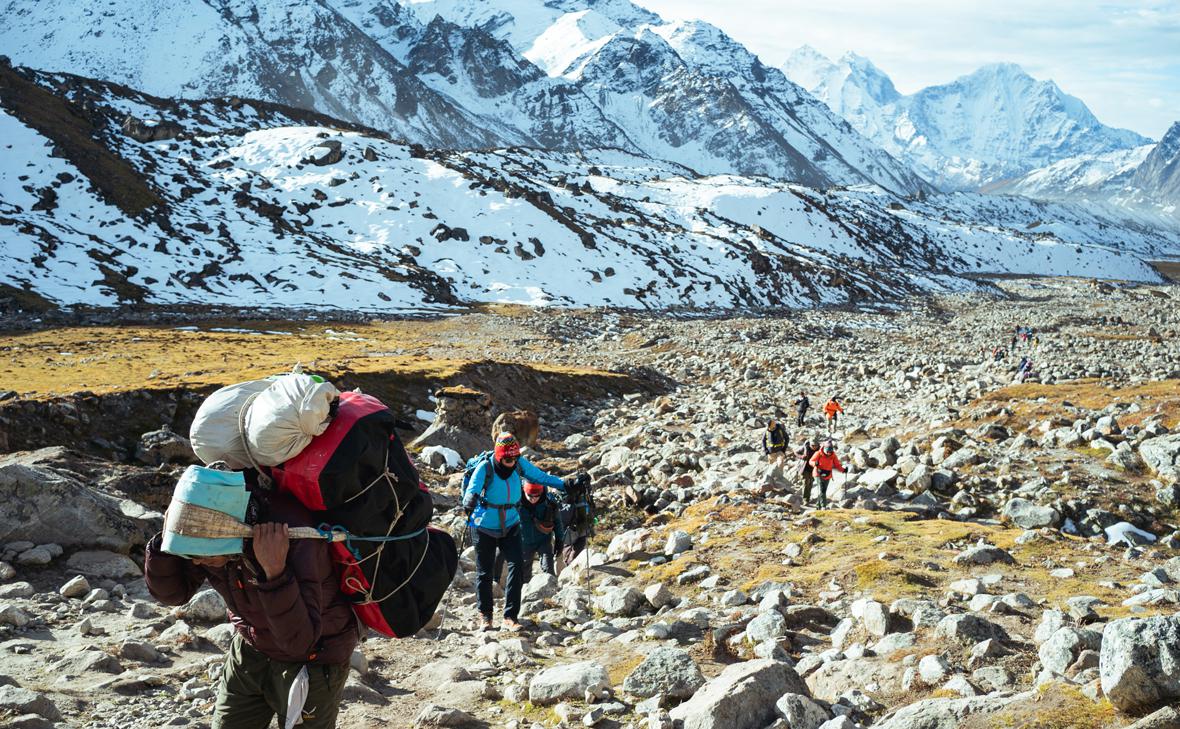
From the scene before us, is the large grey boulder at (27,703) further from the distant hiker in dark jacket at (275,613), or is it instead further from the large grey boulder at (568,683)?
the large grey boulder at (568,683)

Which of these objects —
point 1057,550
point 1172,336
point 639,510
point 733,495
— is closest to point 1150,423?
point 1057,550

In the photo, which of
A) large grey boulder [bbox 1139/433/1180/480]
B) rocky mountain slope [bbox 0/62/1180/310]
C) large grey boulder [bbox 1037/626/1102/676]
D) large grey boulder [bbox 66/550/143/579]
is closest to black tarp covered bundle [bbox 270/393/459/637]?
large grey boulder [bbox 1037/626/1102/676]

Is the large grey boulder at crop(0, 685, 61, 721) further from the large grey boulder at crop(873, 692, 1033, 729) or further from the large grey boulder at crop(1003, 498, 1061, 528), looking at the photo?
the large grey boulder at crop(1003, 498, 1061, 528)

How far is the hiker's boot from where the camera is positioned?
8000 millimetres

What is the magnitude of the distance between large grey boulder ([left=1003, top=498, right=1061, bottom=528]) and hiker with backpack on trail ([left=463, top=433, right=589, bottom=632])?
7986mm

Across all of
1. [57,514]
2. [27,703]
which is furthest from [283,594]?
[57,514]

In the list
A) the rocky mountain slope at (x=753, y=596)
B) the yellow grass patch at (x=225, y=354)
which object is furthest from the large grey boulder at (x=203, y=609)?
the yellow grass patch at (x=225, y=354)

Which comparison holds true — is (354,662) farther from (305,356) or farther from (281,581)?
(305,356)

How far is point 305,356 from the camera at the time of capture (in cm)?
3142

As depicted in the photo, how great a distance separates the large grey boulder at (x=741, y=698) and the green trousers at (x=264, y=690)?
222 centimetres

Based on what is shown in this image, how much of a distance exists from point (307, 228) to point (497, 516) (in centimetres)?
7427

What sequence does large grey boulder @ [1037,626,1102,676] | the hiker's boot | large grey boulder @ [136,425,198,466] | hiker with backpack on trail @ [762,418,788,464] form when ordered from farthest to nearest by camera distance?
hiker with backpack on trail @ [762,418,788,464], large grey boulder @ [136,425,198,466], the hiker's boot, large grey boulder @ [1037,626,1102,676]

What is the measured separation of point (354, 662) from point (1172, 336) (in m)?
63.1

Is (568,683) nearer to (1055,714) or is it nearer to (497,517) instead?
(497,517)
